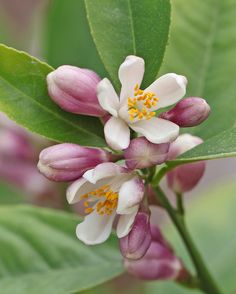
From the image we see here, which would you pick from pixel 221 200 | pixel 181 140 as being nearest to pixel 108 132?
pixel 181 140

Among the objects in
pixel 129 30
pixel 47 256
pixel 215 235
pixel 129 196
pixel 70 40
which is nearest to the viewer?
pixel 129 196

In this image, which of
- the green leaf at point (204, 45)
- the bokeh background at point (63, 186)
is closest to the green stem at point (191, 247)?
the green leaf at point (204, 45)

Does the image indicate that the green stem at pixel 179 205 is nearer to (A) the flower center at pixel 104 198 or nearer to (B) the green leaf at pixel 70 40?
(A) the flower center at pixel 104 198

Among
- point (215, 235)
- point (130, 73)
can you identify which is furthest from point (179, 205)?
point (215, 235)

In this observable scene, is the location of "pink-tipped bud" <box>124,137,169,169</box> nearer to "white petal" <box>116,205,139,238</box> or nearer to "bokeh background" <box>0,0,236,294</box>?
"white petal" <box>116,205,139,238</box>

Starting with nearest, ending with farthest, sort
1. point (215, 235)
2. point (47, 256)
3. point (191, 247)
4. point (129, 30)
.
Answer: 1. point (129, 30)
2. point (191, 247)
3. point (47, 256)
4. point (215, 235)

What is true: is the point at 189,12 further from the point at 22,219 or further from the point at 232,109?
the point at 22,219

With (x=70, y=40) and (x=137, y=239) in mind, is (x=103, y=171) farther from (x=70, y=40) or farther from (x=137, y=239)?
(x=70, y=40)
